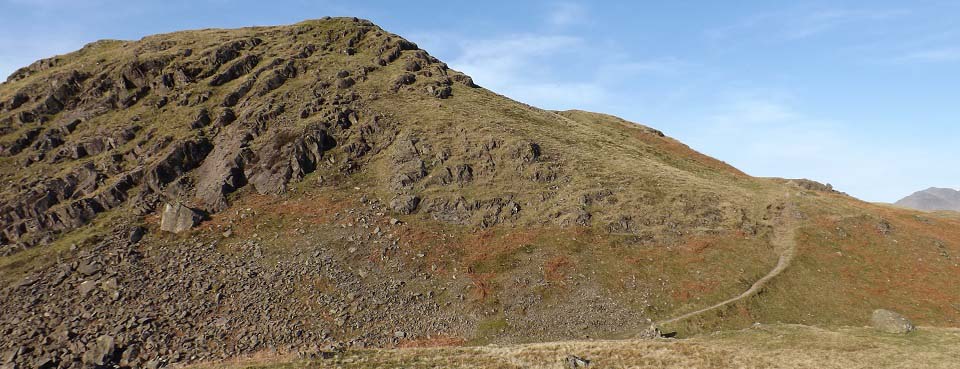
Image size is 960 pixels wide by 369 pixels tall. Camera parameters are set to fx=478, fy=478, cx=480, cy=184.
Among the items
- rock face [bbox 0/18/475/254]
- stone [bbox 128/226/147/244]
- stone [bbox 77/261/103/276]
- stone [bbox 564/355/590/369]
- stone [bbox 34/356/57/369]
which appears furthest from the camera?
rock face [bbox 0/18/475/254]

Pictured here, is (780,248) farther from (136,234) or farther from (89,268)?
(89,268)

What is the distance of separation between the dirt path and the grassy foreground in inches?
235

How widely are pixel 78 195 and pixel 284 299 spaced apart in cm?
3478

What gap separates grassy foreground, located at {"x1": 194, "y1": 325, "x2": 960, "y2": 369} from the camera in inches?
1206

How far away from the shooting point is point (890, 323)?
123 ft

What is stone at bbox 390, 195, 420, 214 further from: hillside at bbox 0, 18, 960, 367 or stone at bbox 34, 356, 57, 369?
stone at bbox 34, 356, 57, 369

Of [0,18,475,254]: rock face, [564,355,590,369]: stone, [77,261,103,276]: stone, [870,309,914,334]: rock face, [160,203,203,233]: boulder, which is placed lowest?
[564,355,590,369]: stone

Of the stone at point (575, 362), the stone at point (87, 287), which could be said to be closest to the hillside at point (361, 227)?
the stone at point (87, 287)

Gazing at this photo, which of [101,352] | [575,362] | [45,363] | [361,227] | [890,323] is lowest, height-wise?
[45,363]

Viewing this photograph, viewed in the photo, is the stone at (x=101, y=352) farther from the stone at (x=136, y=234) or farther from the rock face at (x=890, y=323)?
the rock face at (x=890, y=323)

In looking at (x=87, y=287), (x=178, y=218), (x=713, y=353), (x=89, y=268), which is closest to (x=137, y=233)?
(x=178, y=218)

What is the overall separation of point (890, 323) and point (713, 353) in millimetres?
17009

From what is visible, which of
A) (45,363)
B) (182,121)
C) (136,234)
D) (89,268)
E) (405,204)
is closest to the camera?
(45,363)

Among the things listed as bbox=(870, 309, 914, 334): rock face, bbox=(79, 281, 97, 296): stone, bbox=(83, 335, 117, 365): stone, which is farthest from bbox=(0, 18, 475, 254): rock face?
bbox=(870, 309, 914, 334): rock face
